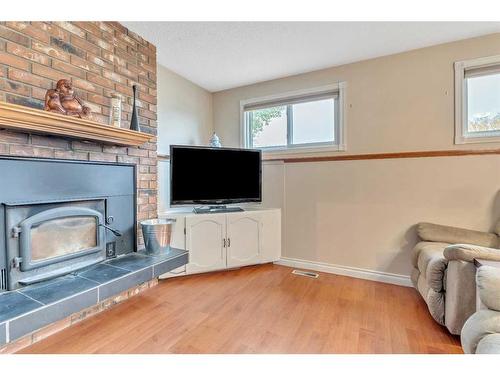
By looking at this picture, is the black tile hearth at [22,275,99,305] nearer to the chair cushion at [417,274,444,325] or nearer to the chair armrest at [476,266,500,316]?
the chair armrest at [476,266,500,316]

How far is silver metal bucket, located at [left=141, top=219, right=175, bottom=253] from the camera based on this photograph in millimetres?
2043

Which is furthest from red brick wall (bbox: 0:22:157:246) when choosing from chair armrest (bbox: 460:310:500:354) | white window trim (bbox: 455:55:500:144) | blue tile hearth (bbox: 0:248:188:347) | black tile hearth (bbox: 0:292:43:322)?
A: white window trim (bbox: 455:55:500:144)

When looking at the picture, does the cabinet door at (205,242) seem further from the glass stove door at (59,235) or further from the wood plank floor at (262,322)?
the glass stove door at (59,235)

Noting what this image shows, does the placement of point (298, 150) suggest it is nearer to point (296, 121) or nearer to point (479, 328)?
point (296, 121)

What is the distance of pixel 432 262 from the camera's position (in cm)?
174

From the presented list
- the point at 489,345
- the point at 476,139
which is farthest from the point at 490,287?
the point at 476,139

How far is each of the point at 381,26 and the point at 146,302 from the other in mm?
3060

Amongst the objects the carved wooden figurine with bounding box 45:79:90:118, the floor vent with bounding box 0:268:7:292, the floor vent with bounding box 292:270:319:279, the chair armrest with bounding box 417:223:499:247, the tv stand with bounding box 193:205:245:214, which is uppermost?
the carved wooden figurine with bounding box 45:79:90:118

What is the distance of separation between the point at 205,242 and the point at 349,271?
1.60 m

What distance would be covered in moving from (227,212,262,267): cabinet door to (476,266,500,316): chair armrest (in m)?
1.93

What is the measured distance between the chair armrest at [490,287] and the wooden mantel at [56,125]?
2.35m

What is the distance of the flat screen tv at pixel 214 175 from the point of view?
254 cm
